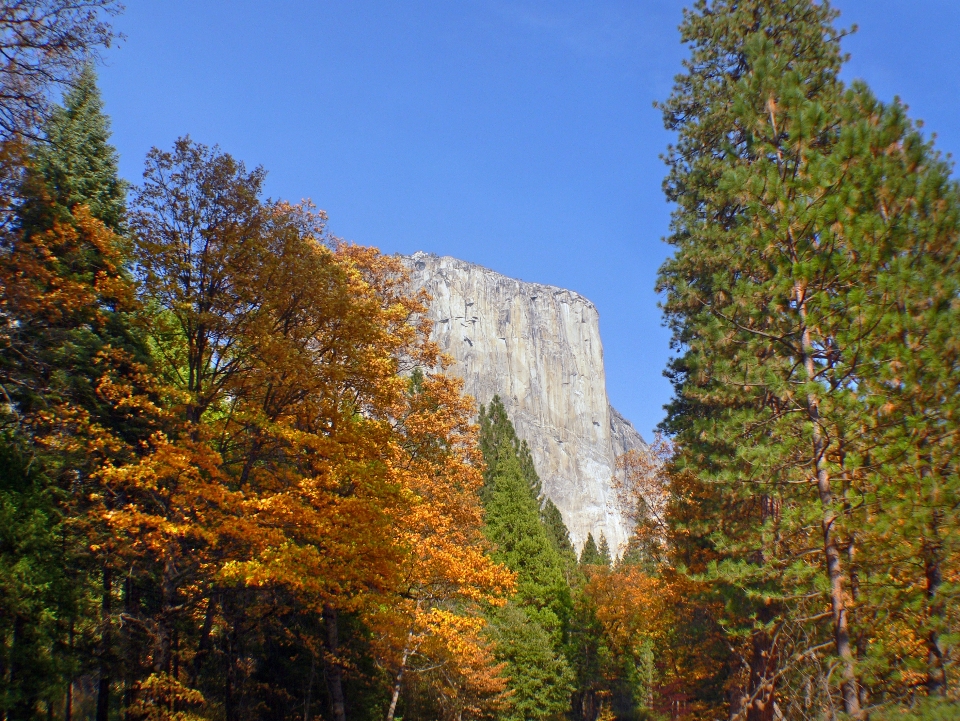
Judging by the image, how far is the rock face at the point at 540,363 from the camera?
133875 millimetres

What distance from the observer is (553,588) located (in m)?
26.9

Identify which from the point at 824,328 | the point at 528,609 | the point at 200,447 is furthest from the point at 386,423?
the point at 528,609

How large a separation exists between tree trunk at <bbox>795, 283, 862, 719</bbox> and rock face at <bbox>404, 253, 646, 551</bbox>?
403 feet

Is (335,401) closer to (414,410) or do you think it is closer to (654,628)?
(414,410)

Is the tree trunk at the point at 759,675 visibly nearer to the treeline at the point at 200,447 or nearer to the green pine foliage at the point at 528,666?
the treeline at the point at 200,447

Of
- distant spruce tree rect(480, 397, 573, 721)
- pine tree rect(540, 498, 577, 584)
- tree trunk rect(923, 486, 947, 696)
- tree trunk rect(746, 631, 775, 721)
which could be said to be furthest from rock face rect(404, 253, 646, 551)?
tree trunk rect(923, 486, 947, 696)

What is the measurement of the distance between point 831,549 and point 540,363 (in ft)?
450

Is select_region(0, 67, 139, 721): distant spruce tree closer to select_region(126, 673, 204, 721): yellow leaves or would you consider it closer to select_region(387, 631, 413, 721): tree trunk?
select_region(126, 673, 204, 721): yellow leaves

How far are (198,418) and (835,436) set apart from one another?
337 inches

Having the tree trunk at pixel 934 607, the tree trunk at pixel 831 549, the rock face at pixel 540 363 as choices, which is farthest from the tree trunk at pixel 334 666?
the rock face at pixel 540 363

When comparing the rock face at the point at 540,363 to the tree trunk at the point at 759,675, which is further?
the rock face at the point at 540,363

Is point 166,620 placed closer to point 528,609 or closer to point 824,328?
point 824,328

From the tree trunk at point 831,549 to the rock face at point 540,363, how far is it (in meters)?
123

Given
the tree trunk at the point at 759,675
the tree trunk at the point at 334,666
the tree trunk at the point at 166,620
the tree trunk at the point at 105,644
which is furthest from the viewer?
the tree trunk at the point at 334,666
